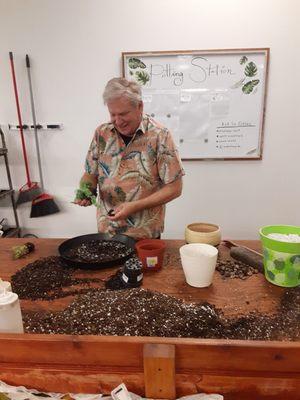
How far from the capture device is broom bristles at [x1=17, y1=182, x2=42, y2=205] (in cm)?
281

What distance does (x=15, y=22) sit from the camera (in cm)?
250

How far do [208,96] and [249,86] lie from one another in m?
0.33

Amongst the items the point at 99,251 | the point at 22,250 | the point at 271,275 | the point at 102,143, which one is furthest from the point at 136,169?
the point at 271,275

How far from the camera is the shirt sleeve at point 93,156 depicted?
1.72 meters

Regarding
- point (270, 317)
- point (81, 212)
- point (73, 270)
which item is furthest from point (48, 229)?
point (270, 317)

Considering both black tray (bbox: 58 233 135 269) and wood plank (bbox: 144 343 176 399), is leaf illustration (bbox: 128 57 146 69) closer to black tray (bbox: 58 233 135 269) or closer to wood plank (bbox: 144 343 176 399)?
black tray (bbox: 58 233 135 269)

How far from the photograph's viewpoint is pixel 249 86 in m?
2.50

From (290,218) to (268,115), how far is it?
939 millimetres

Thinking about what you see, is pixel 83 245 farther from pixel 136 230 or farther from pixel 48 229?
pixel 48 229

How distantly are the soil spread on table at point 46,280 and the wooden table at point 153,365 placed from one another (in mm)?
317

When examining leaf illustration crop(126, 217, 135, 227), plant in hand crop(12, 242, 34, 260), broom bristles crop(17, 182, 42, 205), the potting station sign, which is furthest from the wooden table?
broom bristles crop(17, 182, 42, 205)

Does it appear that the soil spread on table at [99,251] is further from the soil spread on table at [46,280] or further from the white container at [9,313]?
the white container at [9,313]

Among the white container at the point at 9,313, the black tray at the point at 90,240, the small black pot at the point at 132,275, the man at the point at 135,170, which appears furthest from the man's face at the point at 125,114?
the white container at the point at 9,313

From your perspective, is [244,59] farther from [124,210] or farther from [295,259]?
[295,259]
